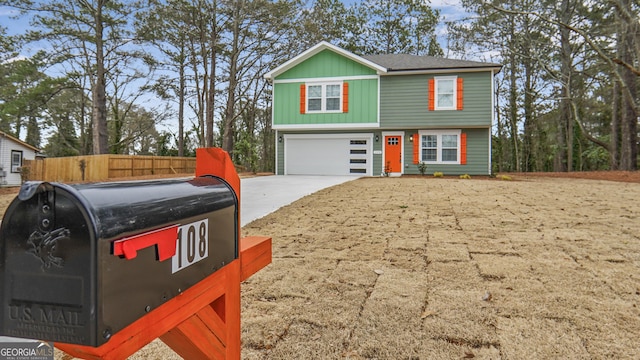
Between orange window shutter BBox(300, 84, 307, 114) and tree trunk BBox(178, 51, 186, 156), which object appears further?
tree trunk BBox(178, 51, 186, 156)

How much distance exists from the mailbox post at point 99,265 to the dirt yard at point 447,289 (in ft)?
3.81

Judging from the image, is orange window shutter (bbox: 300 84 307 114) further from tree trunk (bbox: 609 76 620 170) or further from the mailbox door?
the mailbox door

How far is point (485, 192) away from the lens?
7.43 metres

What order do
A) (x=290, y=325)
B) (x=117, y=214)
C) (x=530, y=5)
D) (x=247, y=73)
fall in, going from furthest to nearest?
(x=247, y=73) < (x=530, y=5) < (x=290, y=325) < (x=117, y=214)

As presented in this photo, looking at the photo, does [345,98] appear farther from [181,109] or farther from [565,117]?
[181,109]

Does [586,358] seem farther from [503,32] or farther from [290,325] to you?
[503,32]

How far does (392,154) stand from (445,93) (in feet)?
10.1

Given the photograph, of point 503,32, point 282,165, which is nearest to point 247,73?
point 282,165

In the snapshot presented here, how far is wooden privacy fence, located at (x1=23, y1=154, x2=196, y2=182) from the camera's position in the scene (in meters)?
13.7

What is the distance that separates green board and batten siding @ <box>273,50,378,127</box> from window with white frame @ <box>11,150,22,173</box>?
15.5 metres

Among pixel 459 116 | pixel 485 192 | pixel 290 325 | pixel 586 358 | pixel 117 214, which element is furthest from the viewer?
pixel 459 116

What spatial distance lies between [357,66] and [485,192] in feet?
28.8

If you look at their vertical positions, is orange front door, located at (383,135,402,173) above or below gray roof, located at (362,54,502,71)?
below

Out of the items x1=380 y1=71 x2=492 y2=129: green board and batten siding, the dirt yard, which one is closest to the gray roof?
x1=380 y1=71 x2=492 y2=129: green board and batten siding
